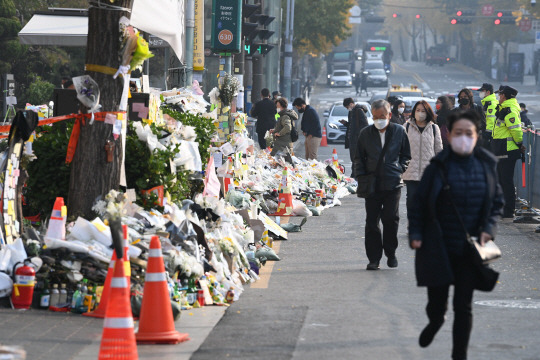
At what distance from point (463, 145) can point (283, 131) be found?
15.1 m

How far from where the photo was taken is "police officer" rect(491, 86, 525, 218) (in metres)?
16.0

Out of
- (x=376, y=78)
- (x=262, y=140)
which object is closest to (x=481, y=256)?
(x=262, y=140)

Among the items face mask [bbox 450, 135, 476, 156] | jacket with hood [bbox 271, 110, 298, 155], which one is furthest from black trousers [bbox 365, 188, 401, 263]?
jacket with hood [bbox 271, 110, 298, 155]

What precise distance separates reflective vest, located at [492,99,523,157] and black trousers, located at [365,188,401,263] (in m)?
5.07

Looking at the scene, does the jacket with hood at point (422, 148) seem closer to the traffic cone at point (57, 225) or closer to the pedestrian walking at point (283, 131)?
the traffic cone at point (57, 225)

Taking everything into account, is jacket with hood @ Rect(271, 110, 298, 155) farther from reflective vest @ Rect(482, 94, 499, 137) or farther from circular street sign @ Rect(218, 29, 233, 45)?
reflective vest @ Rect(482, 94, 499, 137)

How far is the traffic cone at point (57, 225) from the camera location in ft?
29.8

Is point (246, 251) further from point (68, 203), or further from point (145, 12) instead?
point (145, 12)

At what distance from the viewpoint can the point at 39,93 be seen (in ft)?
115

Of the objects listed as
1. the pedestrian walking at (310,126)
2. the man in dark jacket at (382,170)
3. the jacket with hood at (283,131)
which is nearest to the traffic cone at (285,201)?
the jacket with hood at (283,131)

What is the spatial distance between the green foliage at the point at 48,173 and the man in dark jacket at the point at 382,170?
9.87 feet

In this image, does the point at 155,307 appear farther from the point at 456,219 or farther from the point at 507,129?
the point at 507,129

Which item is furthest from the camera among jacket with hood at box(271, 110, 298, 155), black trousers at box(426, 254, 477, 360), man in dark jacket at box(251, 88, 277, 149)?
man in dark jacket at box(251, 88, 277, 149)

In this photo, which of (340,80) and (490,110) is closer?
(490,110)
